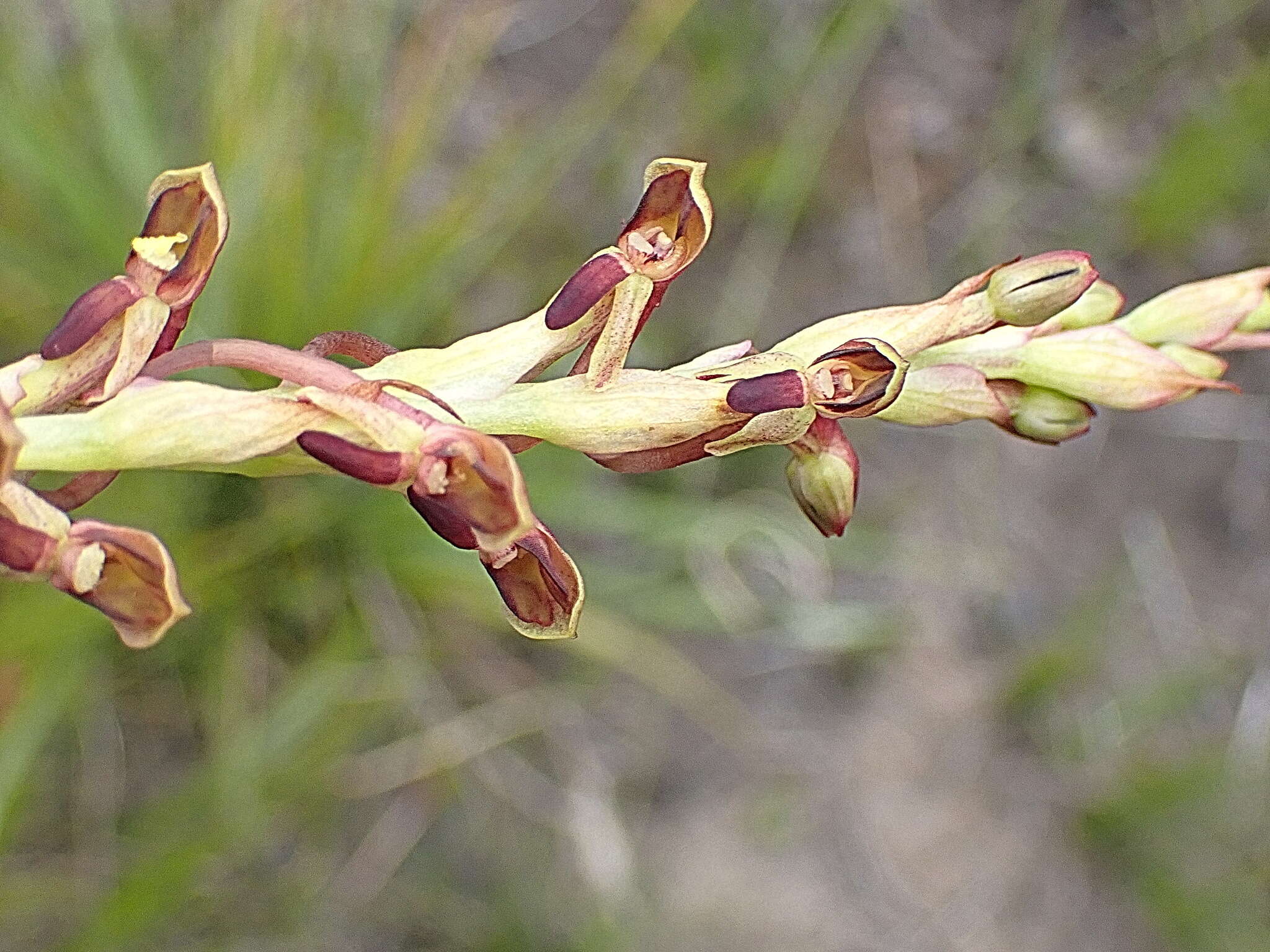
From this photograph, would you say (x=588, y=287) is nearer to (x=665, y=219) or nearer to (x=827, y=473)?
(x=665, y=219)

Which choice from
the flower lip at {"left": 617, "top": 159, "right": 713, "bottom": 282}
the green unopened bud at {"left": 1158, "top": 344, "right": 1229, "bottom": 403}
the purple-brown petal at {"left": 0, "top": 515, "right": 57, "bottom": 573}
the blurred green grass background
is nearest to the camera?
the purple-brown petal at {"left": 0, "top": 515, "right": 57, "bottom": 573}

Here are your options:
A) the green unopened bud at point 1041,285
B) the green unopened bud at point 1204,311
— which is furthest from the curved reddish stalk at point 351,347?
the green unopened bud at point 1204,311

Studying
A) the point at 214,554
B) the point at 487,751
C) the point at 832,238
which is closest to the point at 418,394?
the point at 214,554

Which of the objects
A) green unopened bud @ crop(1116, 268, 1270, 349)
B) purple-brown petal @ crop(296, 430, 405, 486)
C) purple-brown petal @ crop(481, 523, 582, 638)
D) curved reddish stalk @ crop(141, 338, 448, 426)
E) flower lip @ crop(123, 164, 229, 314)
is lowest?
purple-brown petal @ crop(481, 523, 582, 638)

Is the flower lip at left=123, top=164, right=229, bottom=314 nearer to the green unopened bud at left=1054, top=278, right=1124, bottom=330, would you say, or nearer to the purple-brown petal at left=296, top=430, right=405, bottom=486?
the purple-brown petal at left=296, top=430, right=405, bottom=486

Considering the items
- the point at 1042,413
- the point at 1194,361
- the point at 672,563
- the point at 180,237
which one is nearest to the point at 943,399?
the point at 1042,413

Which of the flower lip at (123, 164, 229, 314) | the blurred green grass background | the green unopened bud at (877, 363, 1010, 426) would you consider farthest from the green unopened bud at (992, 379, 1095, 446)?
the blurred green grass background

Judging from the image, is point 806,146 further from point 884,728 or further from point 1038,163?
point 884,728
